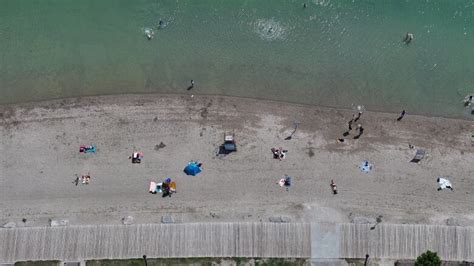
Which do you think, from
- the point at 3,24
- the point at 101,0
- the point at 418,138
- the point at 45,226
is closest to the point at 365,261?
the point at 418,138

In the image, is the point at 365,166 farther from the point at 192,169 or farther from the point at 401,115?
the point at 192,169

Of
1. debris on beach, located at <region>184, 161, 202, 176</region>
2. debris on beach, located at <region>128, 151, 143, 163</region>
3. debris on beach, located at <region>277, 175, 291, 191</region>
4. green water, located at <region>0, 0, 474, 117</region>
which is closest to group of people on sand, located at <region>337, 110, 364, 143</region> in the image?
green water, located at <region>0, 0, 474, 117</region>

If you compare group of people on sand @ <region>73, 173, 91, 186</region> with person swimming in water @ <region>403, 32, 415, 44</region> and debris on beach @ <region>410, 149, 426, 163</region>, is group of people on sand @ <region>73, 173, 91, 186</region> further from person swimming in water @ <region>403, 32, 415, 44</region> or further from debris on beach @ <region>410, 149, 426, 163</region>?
person swimming in water @ <region>403, 32, 415, 44</region>

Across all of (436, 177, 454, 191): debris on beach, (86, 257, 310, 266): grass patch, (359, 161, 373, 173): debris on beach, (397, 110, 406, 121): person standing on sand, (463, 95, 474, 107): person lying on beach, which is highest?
(463, 95, 474, 107): person lying on beach

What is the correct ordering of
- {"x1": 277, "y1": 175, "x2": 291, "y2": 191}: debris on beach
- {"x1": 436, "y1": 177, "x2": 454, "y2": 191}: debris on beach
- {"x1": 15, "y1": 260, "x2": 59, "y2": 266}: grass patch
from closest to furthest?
{"x1": 15, "y1": 260, "x2": 59, "y2": 266}: grass patch, {"x1": 277, "y1": 175, "x2": 291, "y2": 191}: debris on beach, {"x1": 436, "y1": 177, "x2": 454, "y2": 191}: debris on beach

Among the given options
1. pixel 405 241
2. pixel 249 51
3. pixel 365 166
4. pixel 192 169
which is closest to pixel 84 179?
pixel 192 169

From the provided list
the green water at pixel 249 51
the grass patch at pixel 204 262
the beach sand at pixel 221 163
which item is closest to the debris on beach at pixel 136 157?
the beach sand at pixel 221 163
